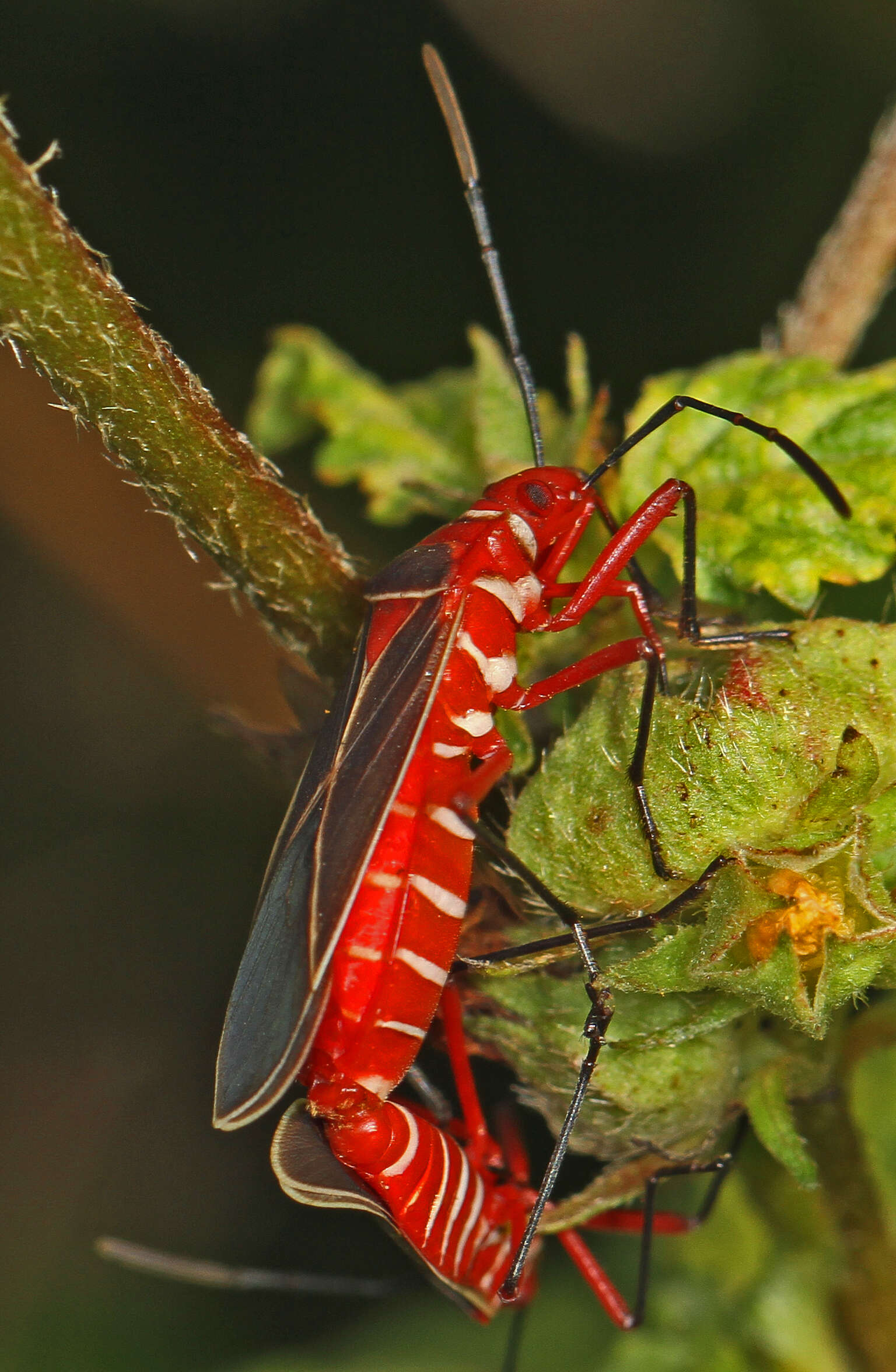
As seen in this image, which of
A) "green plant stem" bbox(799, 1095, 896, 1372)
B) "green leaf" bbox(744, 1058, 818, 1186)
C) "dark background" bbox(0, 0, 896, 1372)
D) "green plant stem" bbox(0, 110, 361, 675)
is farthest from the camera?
"dark background" bbox(0, 0, 896, 1372)

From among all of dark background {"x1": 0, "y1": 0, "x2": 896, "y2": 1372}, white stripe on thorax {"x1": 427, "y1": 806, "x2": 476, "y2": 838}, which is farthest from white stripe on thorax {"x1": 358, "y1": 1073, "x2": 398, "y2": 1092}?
dark background {"x1": 0, "y1": 0, "x2": 896, "y2": 1372}

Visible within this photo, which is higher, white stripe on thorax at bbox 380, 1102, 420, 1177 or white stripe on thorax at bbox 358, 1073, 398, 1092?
white stripe on thorax at bbox 358, 1073, 398, 1092

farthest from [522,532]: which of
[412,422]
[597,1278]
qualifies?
[597,1278]

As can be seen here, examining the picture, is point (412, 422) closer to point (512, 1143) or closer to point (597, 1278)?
point (512, 1143)

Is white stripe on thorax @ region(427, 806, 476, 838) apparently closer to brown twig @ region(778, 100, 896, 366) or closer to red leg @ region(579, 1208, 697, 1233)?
red leg @ region(579, 1208, 697, 1233)

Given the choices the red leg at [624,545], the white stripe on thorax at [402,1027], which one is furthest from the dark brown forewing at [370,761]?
the red leg at [624,545]

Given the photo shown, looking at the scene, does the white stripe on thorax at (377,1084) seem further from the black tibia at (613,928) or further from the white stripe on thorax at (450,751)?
the white stripe on thorax at (450,751)

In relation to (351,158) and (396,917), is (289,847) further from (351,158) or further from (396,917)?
(351,158)
